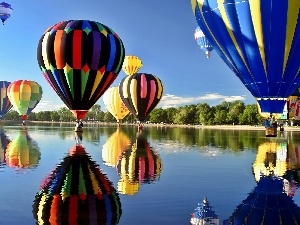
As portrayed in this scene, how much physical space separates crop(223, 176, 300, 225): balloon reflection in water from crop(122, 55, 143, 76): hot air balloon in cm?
6184

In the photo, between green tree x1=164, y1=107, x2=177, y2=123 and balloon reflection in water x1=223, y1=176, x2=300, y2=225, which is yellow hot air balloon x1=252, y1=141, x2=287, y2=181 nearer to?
balloon reflection in water x1=223, y1=176, x2=300, y2=225

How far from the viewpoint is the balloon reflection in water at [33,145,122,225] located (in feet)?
33.3

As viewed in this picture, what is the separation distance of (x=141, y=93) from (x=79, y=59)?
2396 cm

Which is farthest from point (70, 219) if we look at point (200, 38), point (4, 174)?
point (200, 38)

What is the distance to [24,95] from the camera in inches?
2837

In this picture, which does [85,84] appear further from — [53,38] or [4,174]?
[4,174]

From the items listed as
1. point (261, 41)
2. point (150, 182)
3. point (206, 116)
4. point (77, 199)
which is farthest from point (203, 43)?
point (206, 116)

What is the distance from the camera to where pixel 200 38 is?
52281 millimetres

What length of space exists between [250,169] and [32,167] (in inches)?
390

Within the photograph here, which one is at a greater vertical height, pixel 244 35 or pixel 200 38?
pixel 200 38

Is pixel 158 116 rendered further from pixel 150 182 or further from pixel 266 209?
pixel 266 209

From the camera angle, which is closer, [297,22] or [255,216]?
[255,216]

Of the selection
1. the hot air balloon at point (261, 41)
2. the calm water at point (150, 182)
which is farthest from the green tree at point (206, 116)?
the calm water at point (150, 182)

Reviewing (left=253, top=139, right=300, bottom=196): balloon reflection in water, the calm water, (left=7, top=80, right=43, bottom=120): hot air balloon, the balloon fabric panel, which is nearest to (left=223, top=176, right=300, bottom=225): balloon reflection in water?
the calm water
